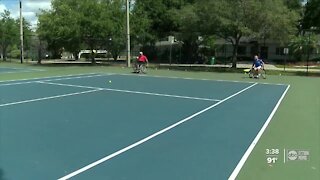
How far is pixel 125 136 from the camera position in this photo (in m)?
8.79

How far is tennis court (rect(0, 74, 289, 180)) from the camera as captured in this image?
21.3 feet

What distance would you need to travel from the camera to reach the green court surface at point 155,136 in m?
6.44

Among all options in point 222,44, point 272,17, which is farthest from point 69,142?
point 222,44

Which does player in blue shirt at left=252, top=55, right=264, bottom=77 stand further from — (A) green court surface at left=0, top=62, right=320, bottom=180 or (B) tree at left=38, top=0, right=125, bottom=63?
(B) tree at left=38, top=0, right=125, bottom=63

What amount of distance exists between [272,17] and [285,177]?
79.9 feet

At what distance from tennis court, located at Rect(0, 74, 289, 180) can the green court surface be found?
16 millimetres

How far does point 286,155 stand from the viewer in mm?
7492

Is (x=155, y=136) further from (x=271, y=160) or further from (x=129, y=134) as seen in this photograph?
(x=271, y=160)

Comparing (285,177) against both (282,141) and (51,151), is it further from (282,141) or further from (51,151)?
(51,151)

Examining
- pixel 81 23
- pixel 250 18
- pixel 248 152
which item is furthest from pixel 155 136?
pixel 81 23

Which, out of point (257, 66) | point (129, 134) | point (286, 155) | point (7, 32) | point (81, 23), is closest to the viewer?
point (286, 155)

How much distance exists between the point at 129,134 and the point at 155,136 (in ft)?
1.99

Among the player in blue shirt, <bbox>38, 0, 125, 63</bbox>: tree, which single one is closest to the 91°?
the player in blue shirt

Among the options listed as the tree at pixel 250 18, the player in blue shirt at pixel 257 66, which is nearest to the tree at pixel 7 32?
the tree at pixel 250 18
